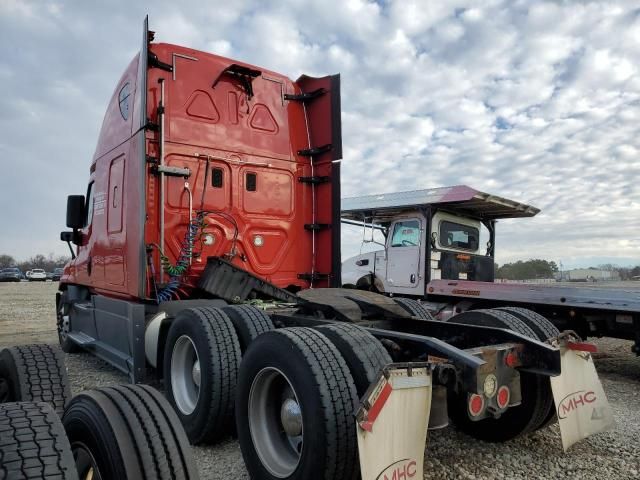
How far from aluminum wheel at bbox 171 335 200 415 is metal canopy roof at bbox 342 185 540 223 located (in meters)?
5.14

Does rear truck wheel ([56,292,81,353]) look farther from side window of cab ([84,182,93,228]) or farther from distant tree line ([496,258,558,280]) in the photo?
distant tree line ([496,258,558,280])

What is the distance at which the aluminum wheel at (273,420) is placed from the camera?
2.74 metres

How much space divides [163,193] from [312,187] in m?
1.75

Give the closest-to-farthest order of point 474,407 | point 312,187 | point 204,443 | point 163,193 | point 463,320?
point 474,407 < point 204,443 < point 463,320 < point 163,193 < point 312,187

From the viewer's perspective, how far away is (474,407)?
252cm

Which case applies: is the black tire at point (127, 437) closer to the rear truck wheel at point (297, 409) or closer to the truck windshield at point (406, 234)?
the rear truck wheel at point (297, 409)

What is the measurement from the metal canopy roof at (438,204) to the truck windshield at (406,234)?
23 centimetres

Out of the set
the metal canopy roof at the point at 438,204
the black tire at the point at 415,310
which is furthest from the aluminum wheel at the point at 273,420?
the metal canopy roof at the point at 438,204

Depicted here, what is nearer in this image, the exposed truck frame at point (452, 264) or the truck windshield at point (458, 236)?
the exposed truck frame at point (452, 264)

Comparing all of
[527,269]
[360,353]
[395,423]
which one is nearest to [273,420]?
[360,353]

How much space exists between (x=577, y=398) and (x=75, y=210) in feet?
20.4

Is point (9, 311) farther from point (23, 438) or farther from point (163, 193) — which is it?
point (23, 438)

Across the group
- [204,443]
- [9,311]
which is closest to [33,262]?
[9,311]

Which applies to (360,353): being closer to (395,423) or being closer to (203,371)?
(395,423)
